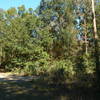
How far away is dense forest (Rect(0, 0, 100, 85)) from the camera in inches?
946

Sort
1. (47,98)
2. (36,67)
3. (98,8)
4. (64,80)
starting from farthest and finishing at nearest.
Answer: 1. (98,8)
2. (36,67)
3. (64,80)
4. (47,98)

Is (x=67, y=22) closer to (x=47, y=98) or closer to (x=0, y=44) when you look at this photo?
(x=0, y=44)

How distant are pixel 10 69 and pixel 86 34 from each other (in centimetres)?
1087

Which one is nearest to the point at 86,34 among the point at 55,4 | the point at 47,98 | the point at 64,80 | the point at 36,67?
the point at 55,4

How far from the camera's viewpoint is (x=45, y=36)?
2514cm

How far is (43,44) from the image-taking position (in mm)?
25312

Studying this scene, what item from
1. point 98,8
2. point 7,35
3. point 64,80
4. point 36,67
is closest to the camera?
point 64,80

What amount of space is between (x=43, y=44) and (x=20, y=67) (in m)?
3.47

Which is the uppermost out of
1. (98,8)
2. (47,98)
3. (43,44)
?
(98,8)

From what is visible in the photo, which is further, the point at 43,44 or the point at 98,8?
the point at 98,8

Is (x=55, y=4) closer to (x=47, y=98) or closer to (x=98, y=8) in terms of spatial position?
(x=98, y=8)

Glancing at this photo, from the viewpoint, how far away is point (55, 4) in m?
30.0

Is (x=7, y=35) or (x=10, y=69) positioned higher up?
(x=7, y=35)

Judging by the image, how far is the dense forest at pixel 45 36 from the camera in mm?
24031
